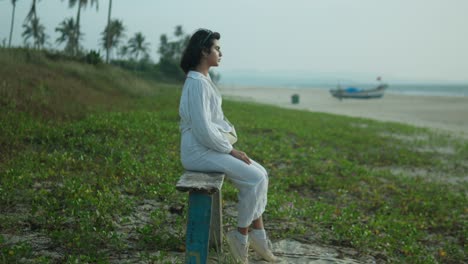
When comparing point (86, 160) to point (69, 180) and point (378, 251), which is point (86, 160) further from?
point (378, 251)

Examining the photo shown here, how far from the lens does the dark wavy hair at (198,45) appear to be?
402 cm

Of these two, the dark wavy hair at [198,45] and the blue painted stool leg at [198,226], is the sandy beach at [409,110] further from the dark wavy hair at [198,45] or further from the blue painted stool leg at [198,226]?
the blue painted stool leg at [198,226]

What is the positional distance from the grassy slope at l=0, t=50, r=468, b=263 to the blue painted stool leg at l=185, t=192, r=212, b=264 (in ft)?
2.32

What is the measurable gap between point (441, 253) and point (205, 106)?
12.0ft

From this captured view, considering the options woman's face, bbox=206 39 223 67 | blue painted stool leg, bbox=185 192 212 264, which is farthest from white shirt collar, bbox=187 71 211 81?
blue painted stool leg, bbox=185 192 212 264

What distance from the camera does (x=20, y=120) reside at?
9641mm

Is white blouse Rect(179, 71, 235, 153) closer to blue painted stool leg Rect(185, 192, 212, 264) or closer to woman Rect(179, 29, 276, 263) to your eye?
woman Rect(179, 29, 276, 263)

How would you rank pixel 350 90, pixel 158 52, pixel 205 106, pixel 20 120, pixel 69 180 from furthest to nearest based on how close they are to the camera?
pixel 158 52
pixel 350 90
pixel 20 120
pixel 69 180
pixel 205 106

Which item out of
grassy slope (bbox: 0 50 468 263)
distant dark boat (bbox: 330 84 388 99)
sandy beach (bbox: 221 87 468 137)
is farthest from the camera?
distant dark boat (bbox: 330 84 388 99)

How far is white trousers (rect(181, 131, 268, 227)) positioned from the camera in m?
3.90

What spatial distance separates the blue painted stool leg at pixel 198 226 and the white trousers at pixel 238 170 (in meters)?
0.55

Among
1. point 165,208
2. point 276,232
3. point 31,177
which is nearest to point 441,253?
point 276,232

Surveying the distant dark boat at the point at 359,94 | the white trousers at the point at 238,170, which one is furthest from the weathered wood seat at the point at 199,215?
the distant dark boat at the point at 359,94

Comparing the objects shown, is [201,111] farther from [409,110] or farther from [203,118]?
[409,110]
